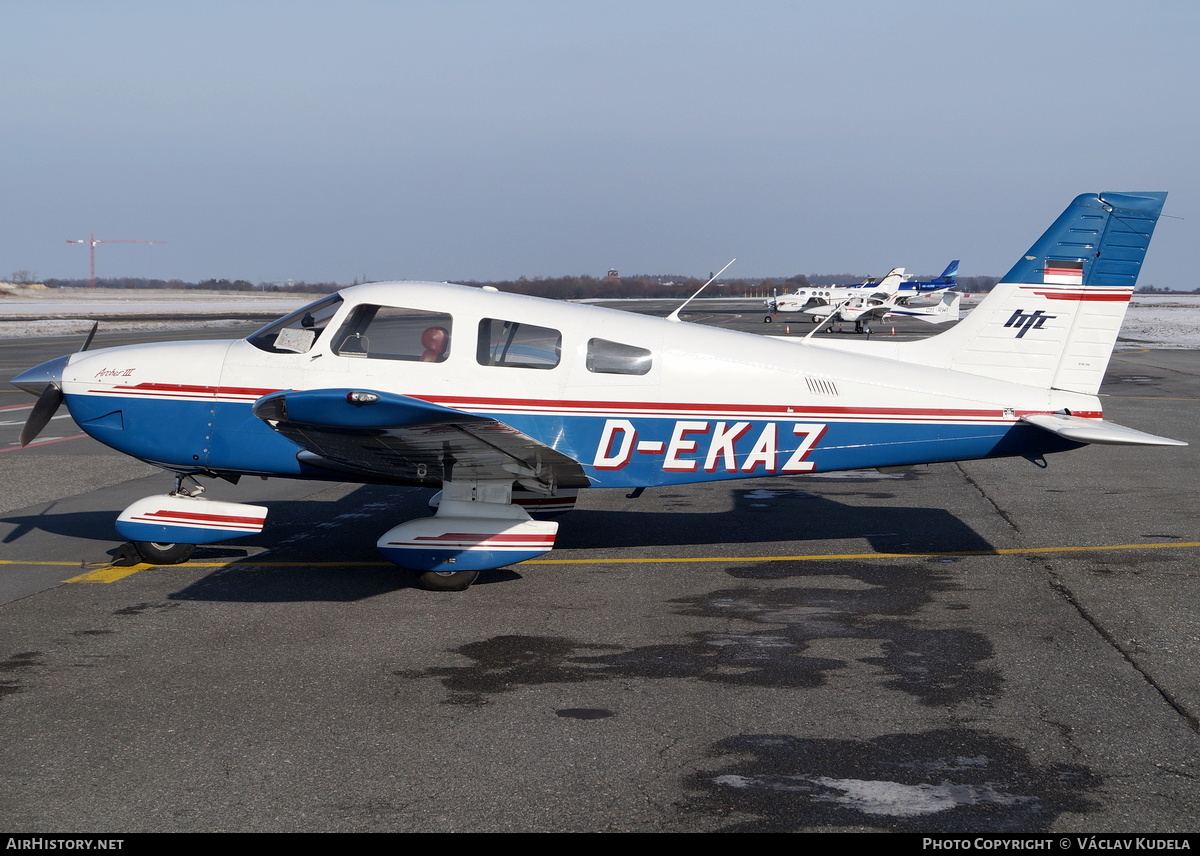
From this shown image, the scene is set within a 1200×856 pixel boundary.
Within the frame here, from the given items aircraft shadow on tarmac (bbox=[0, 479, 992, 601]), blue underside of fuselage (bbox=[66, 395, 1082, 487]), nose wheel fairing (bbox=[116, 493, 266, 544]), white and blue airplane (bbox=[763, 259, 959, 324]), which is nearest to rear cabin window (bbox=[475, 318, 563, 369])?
blue underside of fuselage (bbox=[66, 395, 1082, 487])

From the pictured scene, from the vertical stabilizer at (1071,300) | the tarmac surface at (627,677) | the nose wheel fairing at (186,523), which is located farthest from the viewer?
the vertical stabilizer at (1071,300)

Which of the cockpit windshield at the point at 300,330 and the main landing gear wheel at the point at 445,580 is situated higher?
the cockpit windshield at the point at 300,330

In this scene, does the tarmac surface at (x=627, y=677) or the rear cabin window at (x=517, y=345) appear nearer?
the tarmac surface at (x=627, y=677)

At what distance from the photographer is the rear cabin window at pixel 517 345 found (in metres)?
7.55

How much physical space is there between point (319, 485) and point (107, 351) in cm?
369

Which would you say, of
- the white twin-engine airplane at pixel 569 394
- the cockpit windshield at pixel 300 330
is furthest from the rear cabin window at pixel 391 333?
the cockpit windshield at pixel 300 330

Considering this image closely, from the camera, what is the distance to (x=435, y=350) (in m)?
7.52

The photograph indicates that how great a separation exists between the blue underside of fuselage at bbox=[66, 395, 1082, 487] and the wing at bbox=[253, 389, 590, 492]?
0.28m

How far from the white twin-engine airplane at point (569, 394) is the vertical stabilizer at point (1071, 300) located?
0.05ft

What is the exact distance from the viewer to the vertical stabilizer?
8047mm

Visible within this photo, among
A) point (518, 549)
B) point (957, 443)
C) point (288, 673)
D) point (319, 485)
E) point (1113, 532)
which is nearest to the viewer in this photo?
point (288, 673)

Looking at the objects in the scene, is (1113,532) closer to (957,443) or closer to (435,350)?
(957,443)

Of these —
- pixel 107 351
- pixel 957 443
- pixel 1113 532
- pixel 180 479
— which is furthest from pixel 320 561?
pixel 1113 532

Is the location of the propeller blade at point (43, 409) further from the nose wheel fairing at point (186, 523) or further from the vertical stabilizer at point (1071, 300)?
the vertical stabilizer at point (1071, 300)
